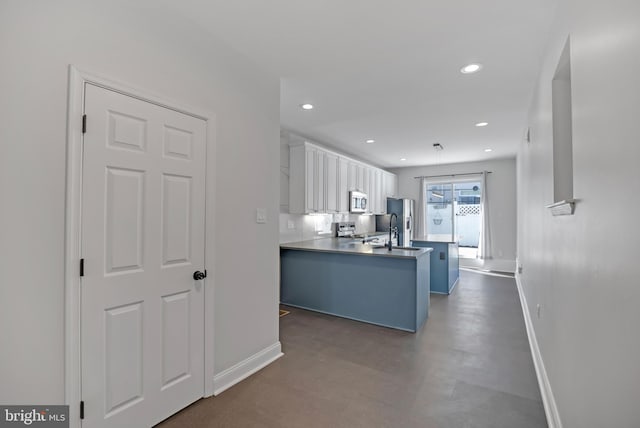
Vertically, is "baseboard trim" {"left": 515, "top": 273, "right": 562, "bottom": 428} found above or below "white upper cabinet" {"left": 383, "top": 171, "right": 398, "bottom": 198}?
below

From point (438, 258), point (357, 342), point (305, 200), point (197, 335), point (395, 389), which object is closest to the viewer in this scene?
point (197, 335)

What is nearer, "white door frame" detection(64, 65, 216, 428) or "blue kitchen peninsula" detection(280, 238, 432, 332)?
"white door frame" detection(64, 65, 216, 428)

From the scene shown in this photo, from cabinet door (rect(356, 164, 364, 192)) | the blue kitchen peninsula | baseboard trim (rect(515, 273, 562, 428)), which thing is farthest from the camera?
cabinet door (rect(356, 164, 364, 192))

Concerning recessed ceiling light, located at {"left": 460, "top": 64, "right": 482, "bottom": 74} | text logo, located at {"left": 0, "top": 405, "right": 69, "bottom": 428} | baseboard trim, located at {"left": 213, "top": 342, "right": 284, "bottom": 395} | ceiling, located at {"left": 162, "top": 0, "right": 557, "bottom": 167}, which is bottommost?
baseboard trim, located at {"left": 213, "top": 342, "right": 284, "bottom": 395}

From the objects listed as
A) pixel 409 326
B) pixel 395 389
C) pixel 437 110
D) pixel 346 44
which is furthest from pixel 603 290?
pixel 437 110

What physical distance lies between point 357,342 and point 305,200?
2.21m

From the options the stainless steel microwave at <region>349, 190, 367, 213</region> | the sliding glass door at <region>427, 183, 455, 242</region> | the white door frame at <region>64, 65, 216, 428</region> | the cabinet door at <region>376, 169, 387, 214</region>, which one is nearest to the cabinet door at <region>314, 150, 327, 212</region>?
the stainless steel microwave at <region>349, 190, 367, 213</region>

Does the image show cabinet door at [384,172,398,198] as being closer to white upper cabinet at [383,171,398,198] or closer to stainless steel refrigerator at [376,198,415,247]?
white upper cabinet at [383,171,398,198]

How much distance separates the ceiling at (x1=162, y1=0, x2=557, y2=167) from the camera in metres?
1.95

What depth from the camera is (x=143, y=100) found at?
71.3 inches

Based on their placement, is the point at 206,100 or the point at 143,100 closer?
the point at 143,100

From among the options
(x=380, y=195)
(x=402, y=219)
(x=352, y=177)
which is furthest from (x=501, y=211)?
(x=352, y=177)

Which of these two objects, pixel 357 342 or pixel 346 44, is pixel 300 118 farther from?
pixel 357 342

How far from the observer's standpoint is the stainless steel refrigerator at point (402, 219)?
278 inches
